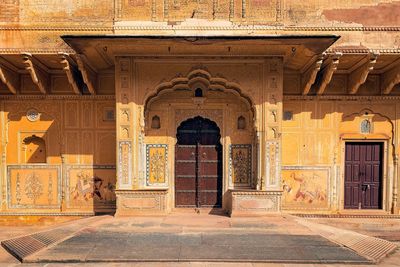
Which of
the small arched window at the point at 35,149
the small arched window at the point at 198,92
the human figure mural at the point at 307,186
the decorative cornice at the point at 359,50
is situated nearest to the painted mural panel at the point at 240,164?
the human figure mural at the point at 307,186

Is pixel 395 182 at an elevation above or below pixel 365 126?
below

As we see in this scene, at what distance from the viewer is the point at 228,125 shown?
836 centimetres

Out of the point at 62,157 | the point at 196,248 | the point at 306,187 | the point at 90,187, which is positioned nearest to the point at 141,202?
the point at 90,187

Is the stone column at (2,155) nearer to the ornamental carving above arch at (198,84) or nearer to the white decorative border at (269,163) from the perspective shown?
the ornamental carving above arch at (198,84)

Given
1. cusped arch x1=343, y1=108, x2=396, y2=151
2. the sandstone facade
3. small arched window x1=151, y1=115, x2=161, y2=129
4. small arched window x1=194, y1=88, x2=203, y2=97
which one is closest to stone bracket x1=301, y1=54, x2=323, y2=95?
the sandstone facade

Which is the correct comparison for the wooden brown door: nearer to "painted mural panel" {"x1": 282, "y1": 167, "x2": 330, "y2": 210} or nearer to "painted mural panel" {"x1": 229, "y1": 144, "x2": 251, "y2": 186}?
"painted mural panel" {"x1": 282, "y1": 167, "x2": 330, "y2": 210}

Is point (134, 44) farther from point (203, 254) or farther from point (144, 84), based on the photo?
point (203, 254)

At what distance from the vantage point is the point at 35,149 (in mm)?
9117

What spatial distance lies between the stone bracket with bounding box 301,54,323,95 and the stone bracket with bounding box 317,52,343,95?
0.30 metres

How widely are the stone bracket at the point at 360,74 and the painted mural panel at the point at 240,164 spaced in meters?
3.50

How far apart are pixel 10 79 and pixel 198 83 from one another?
5418 millimetres

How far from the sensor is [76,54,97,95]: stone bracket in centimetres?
745

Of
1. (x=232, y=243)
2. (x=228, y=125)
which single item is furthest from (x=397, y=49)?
(x=232, y=243)

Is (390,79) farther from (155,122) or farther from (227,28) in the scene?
(155,122)
